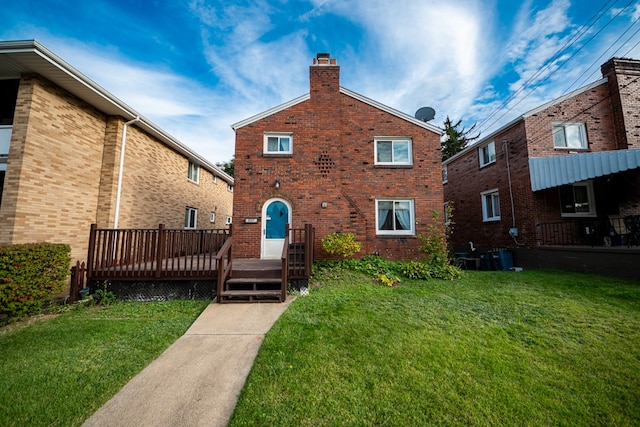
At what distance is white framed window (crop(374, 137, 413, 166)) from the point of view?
10.1m

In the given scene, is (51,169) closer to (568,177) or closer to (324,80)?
(324,80)

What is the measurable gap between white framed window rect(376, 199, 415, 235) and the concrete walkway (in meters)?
6.48

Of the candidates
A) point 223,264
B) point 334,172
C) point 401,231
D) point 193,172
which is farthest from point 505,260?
point 193,172

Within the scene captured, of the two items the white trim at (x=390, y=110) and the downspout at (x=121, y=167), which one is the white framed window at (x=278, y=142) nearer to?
the white trim at (x=390, y=110)

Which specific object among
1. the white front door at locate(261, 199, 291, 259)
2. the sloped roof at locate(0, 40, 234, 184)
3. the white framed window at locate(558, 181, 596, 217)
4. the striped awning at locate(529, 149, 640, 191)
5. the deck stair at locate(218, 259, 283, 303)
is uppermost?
the sloped roof at locate(0, 40, 234, 184)

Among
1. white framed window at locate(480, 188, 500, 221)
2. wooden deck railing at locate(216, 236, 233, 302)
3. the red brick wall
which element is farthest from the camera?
white framed window at locate(480, 188, 500, 221)

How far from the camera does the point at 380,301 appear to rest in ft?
18.2

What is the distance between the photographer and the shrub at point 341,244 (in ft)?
27.5

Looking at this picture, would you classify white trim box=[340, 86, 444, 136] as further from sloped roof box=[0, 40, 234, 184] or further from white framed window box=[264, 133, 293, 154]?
sloped roof box=[0, 40, 234, 184]

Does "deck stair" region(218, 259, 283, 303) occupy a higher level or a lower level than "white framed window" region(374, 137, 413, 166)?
lower

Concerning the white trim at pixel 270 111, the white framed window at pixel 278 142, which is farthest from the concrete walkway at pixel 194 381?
the white trim at pixel 270 111

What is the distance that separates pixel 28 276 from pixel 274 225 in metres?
5.97

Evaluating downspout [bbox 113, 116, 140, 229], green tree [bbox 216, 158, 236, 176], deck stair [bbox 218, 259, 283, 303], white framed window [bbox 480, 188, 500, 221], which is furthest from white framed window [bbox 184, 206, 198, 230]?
green tree [bbox 216, 158, 236, 176]

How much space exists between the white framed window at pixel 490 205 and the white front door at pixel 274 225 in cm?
1041
